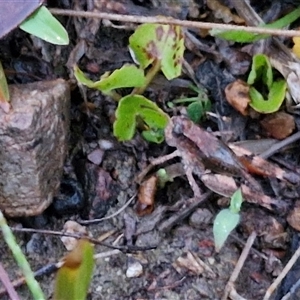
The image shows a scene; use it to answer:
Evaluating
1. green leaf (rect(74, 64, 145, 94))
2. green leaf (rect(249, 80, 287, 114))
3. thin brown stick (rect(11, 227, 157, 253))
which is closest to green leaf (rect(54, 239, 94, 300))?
thin brown stick (rect(11, 227, 157, 253))

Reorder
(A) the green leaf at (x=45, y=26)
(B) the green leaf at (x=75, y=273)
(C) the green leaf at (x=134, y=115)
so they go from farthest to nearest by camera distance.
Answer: (C) the green leaf at (x=134, y=115)
(A) the green leaf at (x=45, y=26)
(B) the green leaf at (x=75, y=273)

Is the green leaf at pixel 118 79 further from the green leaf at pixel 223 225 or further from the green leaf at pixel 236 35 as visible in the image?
the green leaf at pixel 223 225

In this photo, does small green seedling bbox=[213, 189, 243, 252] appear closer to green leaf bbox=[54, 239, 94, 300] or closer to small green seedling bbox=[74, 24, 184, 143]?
small green seedling bbox=[74, 24, 184, 143]

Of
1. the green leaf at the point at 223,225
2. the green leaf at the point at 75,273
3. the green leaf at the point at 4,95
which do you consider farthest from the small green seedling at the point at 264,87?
the green leaf at the point at 75,273

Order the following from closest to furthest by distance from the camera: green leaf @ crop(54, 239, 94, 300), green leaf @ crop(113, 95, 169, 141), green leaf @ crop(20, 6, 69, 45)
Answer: green leaf @ crop(54, 239, 94, 300) < green leaf @ crop(20, 6, 69, 45) < green leaf @ crop(113, 95, 169, 141)

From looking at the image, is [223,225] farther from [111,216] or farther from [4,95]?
[4,95]

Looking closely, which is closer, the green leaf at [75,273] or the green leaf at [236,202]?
the green leaf at [75,273]
